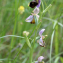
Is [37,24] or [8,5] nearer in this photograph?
[37,24]

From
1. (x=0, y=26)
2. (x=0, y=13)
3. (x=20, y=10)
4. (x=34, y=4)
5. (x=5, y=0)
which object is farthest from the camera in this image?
(x=5, y=0)

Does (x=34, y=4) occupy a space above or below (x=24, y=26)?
above

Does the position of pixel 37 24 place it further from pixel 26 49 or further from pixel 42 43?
pixel 26 49

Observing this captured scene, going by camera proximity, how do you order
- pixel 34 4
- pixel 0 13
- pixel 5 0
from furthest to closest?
pixel 5 0 < pixel 0 13 < pixel 34 4

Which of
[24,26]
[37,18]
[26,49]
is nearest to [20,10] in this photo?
[24,26]

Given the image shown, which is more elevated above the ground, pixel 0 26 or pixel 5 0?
pixel 5 0

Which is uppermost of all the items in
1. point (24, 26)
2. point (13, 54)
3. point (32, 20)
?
point (32, 20)

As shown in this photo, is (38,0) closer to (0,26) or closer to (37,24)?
(37,24)

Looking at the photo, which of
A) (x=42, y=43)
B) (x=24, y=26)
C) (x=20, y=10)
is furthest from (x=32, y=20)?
(x=24, y=26)

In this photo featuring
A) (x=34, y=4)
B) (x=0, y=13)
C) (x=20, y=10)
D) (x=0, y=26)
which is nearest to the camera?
(x=34, y=4)
